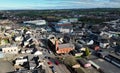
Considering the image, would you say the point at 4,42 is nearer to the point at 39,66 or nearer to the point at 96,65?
the point at 39,66

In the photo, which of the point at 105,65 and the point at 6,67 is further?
the point at 105,65

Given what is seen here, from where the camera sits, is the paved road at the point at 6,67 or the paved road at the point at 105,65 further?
the paved road at the point at 105,65

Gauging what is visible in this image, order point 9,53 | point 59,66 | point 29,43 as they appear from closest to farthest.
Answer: point 59,66 < point 9,53 < point 29,43

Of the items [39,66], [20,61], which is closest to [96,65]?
[39,66]

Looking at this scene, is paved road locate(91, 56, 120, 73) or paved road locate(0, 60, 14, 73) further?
paved road locate(91, 56, 120, 73)

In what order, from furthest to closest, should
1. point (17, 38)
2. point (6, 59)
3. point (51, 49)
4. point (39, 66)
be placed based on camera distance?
1. point (17, 38)
2. point (51, 49)
3. point (6, 59)
4. point (39, 66)

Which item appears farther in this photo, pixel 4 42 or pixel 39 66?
pixel 4 42

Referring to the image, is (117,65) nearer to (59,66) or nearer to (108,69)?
(108,69)

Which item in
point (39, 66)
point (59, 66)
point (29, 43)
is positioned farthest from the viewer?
point (29, 43)

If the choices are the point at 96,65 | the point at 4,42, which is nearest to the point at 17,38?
the point at 4,42
